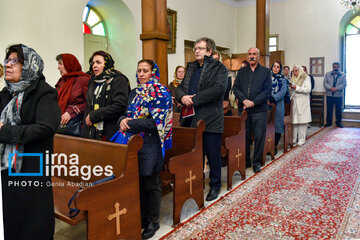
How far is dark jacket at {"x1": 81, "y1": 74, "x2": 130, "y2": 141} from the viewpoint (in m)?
2.69

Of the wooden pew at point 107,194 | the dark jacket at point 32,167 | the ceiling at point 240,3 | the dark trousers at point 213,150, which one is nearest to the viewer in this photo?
the dark jacket at point 32,167

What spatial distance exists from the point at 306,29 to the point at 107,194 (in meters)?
9.99

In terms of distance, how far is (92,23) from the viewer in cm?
712

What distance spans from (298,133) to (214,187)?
3694 millimetres

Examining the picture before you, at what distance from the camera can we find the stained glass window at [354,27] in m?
9.95

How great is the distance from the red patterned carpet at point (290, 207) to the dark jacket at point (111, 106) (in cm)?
104

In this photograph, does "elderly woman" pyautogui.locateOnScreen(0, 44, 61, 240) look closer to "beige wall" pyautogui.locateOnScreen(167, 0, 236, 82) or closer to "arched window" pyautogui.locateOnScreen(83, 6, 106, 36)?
"arched window" pyautogui.locateOnScreen(83, 6, 106, 36)

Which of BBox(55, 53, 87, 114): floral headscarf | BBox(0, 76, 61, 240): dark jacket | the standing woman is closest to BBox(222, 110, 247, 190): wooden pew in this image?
the standing woman

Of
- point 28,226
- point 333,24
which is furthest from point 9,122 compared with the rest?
point 333,24

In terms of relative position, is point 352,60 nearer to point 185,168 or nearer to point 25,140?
point 185,168

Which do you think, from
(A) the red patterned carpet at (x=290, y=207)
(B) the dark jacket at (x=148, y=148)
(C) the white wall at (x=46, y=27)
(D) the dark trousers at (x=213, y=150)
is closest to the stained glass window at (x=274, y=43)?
(A) the red patterned carpet at (x=290, y=207)

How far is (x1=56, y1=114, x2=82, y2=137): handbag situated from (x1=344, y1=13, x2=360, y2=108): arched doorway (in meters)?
9.64

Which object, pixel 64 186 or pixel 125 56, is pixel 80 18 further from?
pixel 64 186

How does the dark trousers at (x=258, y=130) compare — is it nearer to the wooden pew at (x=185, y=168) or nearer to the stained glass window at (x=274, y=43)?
the wooden pew at (x=185, y=168)
